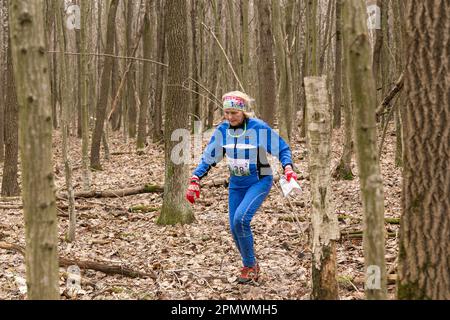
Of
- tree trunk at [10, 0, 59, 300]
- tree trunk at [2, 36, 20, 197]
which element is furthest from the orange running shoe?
tree trunk at [2, 36, 20, 197]

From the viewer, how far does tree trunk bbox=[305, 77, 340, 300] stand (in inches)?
163

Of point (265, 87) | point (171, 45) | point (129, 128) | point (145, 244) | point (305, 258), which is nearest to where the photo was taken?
point (305, 258)

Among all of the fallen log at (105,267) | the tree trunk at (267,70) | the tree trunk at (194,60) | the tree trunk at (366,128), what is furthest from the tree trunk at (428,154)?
the tree trunk at (194,60)

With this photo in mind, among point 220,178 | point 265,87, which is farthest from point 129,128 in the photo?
point 220,178

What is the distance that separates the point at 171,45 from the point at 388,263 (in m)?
4.50

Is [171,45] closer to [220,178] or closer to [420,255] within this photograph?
[220,178]

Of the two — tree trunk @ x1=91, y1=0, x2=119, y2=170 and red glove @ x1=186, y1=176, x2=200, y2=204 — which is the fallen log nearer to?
red glove @ x1=186, y1=176, x2=200, y2=204

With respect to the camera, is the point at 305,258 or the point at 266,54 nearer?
the point at 305,258

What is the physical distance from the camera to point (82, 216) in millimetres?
8758

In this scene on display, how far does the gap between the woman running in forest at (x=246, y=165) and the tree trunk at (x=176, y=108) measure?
2469 millimetres

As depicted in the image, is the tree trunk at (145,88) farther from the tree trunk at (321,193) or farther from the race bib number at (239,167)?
the tree trunk at (321,193)

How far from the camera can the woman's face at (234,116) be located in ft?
17.6

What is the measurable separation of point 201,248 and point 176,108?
7.49 feet
